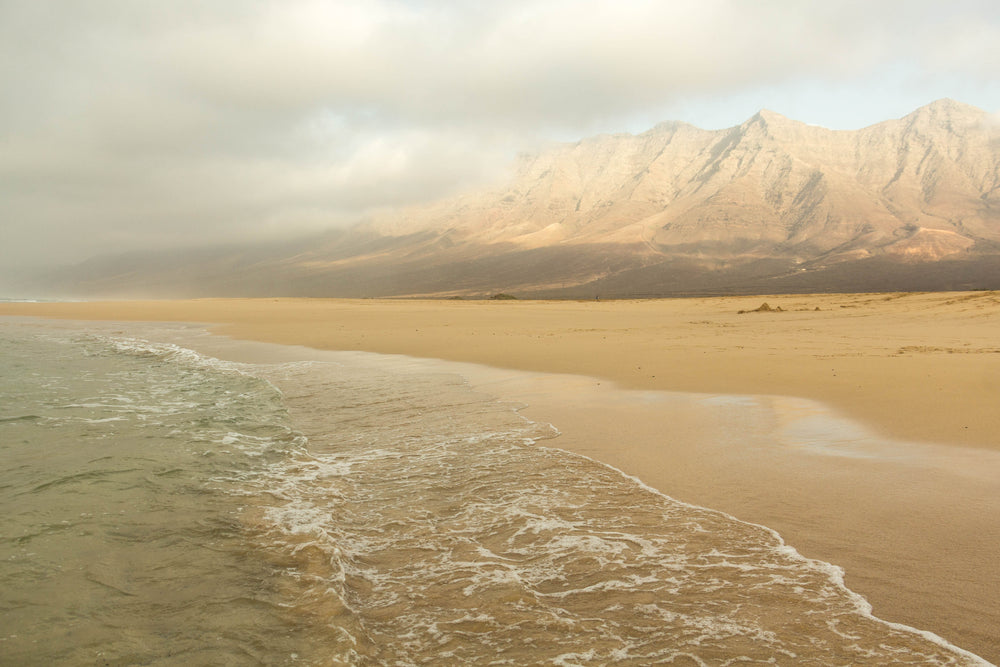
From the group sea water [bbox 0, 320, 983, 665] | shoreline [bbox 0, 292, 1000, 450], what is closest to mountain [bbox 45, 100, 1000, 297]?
shoreline [bbox 0, 292, 1000, 450]

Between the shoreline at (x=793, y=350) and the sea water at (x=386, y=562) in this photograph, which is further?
the shoreline at (x=793, y=350)

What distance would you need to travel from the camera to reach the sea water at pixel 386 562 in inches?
108

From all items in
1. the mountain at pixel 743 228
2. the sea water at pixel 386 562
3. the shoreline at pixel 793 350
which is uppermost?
the mountain at pixel 743 228

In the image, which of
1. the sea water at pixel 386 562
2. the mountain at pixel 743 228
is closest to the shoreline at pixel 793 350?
the sea water at pixel 386 562

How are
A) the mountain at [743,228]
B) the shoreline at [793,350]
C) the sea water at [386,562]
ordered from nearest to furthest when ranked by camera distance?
the sea water at [386,562] < the shoreline at [793,350] < the mountain at [743,228]

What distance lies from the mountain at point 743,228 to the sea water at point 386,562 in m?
76.1

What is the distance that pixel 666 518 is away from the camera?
164 inches

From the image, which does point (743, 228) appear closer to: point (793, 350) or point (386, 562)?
point (793, 350)

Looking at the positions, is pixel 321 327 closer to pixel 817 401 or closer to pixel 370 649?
pixel 817 401

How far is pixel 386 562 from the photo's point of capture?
3.65 metres

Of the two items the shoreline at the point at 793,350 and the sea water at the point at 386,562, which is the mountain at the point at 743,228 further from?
the sea water at the point at 386,562

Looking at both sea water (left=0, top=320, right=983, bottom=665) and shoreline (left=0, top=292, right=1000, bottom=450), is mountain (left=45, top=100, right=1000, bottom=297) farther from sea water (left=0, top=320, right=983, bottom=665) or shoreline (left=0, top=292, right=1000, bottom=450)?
sea water (left=0, top=320, right=983, bottom=665)

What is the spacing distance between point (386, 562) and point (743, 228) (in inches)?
5713

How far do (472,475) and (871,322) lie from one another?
18.9m
